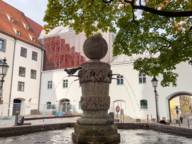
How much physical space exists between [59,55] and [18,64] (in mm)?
7712

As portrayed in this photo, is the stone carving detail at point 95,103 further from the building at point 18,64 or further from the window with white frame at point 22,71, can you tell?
the window with white frame at point 22,71

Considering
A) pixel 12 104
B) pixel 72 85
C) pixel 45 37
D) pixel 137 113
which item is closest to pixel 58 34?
pixel 45 37

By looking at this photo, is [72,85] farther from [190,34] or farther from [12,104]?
[190,34]

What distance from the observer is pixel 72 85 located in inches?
1389

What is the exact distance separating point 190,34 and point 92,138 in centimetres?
668

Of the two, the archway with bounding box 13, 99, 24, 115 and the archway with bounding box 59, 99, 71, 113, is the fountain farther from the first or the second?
the archway with bounding box 59, 99, 71, 113

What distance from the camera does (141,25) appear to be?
35.7ft

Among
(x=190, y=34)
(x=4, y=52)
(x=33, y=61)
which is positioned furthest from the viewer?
(x=33, y=61)

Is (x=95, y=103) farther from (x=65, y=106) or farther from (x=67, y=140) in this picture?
(x=65, y=106)

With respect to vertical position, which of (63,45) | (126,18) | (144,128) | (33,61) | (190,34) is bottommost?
(144,128)

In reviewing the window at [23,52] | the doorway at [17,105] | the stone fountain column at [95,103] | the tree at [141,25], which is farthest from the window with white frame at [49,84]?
the stone fountain column at [95,103]

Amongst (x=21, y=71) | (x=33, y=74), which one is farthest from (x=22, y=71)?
(x=33, y=74)

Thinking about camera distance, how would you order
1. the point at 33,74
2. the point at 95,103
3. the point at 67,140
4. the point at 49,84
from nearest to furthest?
the point at 95,103, the point at 67,140, the point at 33,74, the point at 49,84

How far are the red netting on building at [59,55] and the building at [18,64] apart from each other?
4.68 feet
